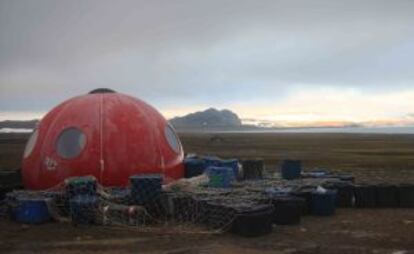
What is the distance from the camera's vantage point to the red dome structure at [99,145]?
725 inches

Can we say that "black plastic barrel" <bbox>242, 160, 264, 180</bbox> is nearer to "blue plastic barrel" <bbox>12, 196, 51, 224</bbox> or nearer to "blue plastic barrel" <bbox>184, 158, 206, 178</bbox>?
"blue plastic barrel" <bbox>184, 158, 206, 178</bbox>

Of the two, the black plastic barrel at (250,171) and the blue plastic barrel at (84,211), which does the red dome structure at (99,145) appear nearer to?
the blue plastic barrel at (84,211)

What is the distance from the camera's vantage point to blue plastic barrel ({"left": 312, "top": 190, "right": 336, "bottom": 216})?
682 inches

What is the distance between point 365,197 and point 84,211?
8.59 m

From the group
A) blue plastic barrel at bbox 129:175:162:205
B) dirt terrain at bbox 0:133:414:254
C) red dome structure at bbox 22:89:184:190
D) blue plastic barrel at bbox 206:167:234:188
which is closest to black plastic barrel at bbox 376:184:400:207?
dirt terrain at bbox 0:133:414:254

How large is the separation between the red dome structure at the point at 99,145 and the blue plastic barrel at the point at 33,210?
200cm

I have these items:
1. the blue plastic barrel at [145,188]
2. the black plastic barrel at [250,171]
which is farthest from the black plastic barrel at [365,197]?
the blue plastic barrel at [145,188]

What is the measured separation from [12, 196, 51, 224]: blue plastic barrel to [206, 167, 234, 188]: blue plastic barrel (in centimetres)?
534

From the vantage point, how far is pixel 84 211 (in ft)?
52.3

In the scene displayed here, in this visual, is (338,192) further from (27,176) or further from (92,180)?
(27,176)

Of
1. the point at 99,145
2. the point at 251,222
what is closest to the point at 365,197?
the point at 251,222

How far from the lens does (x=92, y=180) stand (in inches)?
659

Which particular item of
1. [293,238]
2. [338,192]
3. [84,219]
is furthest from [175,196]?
[338,192]

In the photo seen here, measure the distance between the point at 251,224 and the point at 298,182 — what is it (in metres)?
6.40
